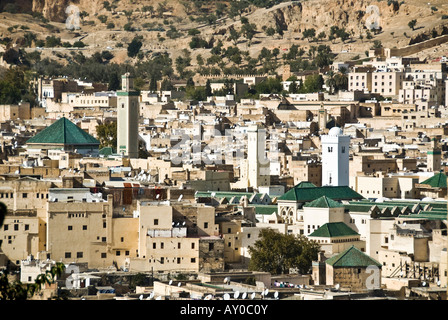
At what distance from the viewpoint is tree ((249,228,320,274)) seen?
118 ft

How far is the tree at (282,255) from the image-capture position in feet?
118

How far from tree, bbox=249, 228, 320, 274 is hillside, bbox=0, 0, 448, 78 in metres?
56.3

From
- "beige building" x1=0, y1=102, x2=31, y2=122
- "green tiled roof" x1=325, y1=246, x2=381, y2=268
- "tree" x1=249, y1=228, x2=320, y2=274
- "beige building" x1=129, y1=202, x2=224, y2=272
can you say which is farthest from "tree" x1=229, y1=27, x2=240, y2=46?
"green tiled roof" x1=325, y1=246, x2=381, y2=268

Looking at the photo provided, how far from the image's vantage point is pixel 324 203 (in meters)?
40.7

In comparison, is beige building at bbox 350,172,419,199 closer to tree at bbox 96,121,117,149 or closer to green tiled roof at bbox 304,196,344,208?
green tiled roof at bbox 304,196,344,208

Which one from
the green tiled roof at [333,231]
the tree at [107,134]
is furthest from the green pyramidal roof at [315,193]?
the tree at [107,134]

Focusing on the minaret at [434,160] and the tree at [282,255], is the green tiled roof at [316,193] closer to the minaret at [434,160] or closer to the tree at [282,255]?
the tree at [282,255]

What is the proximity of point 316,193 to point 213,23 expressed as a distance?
7676cm

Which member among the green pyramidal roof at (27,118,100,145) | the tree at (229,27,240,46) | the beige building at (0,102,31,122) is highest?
the tree at (229,27,240,46)

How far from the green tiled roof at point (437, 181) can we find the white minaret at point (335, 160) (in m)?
2.70

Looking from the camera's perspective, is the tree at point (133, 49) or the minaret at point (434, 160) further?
the tree at point (133, 49)

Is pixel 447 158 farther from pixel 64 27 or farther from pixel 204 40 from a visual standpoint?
pixel 64 27
